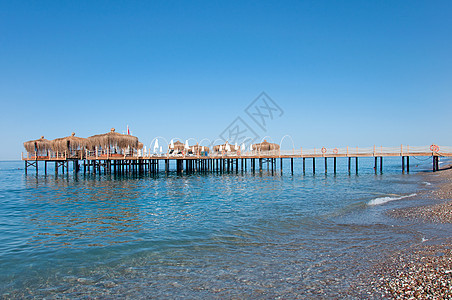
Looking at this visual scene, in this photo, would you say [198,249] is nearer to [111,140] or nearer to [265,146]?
[111,140]

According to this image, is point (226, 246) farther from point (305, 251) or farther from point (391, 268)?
point (391, 268)

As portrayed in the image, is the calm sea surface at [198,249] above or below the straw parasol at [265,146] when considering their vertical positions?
below

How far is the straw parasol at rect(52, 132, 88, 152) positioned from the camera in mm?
36688

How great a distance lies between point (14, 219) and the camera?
36.1 feet

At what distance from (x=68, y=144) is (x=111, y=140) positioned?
6581 millimetres

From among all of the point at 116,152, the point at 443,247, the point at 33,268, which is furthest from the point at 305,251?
the point at 116,152

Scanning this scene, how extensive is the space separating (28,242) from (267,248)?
6.41 metres

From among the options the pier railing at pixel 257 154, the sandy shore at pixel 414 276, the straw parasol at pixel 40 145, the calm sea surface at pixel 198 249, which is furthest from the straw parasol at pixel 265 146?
the sandy shore at pixel 414 276

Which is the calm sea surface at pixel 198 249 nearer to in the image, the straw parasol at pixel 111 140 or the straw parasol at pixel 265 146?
the straw parasol at pixel 111 140

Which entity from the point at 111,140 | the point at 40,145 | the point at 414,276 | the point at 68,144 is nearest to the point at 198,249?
the point at 414,276

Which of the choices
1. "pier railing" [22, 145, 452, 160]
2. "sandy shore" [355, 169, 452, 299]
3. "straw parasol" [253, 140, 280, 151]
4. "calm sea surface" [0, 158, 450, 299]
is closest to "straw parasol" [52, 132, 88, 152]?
"pier railing" [22, 145, 452, 160]

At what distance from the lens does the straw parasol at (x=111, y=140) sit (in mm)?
34938

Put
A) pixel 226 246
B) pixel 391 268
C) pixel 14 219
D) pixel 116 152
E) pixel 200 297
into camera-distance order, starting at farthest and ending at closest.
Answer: pixel 116 152
pixel 14 219
pixel 226 246
pixel 391 268
pixel 200 297

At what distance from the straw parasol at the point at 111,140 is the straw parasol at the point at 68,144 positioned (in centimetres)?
185
